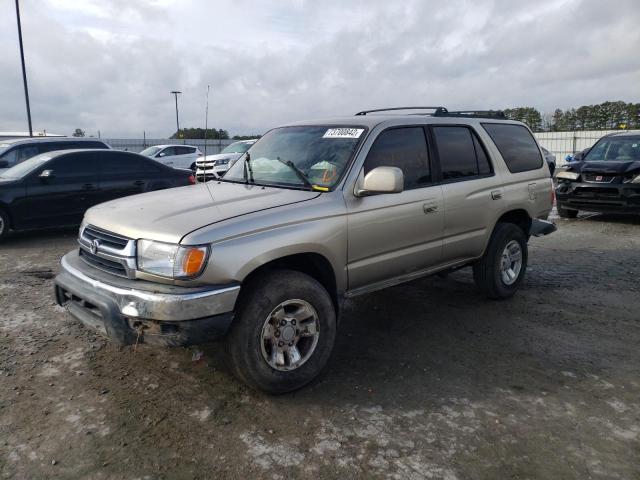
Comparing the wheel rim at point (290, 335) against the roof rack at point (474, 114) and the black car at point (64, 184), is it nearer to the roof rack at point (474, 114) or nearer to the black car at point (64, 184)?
the roof rack at point (474, 114)

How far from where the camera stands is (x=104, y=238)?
11.8 feet

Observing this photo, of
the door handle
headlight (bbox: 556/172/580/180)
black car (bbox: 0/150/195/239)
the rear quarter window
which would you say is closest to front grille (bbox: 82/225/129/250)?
the door handle

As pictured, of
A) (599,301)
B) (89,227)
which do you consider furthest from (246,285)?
(599,301)

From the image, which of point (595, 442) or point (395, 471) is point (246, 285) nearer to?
point (395, 471)

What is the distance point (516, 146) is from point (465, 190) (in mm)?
1253

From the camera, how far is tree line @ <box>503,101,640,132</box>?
3347cm

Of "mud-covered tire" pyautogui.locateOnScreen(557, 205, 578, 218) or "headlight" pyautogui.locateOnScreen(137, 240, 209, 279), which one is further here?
"mud-covered tire" pyautogui.locateOnScreen(557, 205, 578, 218)

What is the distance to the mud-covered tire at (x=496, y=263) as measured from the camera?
5340 mm

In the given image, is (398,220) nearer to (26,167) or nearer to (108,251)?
(108,251)

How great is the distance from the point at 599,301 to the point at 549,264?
166 centimetres

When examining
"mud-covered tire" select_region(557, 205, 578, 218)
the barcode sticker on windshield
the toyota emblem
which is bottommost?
"mud-covered tire" select_region(557, 205, 578, 218)

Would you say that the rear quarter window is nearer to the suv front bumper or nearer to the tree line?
the suv front bumper

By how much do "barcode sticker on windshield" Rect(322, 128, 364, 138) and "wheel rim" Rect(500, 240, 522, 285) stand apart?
7.33ft

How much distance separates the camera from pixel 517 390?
144 inches
